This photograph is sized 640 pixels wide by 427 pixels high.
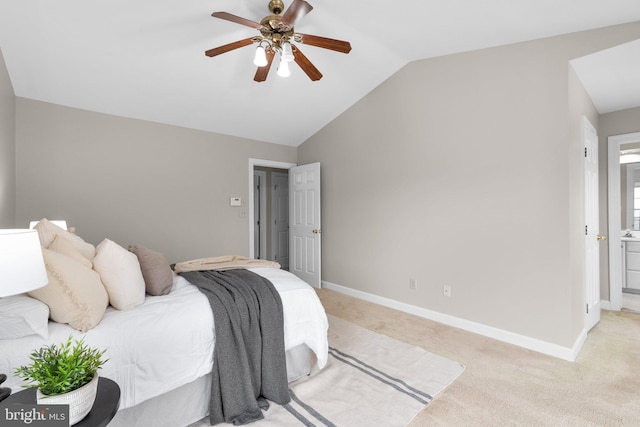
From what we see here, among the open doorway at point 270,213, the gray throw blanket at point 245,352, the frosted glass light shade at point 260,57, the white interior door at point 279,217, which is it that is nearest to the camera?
the gray throw blanket at point 245,352

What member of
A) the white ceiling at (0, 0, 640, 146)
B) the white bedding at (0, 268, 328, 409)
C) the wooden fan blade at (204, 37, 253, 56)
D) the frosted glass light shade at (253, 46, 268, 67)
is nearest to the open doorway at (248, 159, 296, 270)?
the white ceiling at (0, 0, 640, 146)

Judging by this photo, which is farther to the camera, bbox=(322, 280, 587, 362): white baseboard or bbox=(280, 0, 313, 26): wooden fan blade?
bbox=(322, 280, 587, 362): white baseboard

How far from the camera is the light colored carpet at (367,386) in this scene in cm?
183

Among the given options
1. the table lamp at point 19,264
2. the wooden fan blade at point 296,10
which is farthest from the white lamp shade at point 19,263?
the wooden fan blade at point 296,10

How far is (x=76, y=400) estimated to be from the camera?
3.14 feet

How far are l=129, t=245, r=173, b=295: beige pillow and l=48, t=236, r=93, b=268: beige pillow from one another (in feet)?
1.16

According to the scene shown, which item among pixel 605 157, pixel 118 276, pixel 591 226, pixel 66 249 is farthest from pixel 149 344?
pixel 605 157

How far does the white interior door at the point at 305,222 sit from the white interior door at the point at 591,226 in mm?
3093

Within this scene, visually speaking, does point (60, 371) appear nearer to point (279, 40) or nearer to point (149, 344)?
point (149, 344)

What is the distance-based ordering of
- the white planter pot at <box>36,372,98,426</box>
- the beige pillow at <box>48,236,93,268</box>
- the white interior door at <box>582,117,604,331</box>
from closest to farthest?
the white planter pot at <box>36,372,98,426</box>
the beige pillow at <box>48,236,93,268</box>
the white interior door at <box>582,117,604,331</box>

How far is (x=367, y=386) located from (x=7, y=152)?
11.5 ft

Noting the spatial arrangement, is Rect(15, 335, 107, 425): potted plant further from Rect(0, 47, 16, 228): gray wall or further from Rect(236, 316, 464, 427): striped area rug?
Rect(0, 47, 16, 228): gray wall

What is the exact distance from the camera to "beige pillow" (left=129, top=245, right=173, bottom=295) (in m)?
1.95

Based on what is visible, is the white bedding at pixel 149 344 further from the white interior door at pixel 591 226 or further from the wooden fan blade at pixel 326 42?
the white interior door at pixel 591 226
